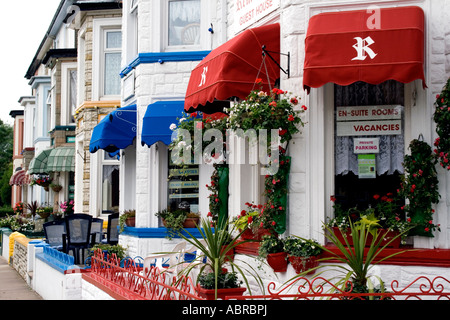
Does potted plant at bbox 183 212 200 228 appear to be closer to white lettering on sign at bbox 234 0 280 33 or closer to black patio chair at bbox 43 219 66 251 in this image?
white lettering on sign at bbox 234 0 280 33

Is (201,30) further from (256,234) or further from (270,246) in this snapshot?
(270,246)

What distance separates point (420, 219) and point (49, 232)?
1114 cm

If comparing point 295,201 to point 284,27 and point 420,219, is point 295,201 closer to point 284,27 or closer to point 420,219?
point 420,219

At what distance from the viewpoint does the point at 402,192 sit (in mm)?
8078

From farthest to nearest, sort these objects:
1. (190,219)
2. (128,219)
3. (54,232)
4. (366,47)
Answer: (54,232) < (128,219) < (190,219) < (366,47)

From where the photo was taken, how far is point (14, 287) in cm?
1667

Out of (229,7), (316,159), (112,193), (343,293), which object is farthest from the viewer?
(112,193)

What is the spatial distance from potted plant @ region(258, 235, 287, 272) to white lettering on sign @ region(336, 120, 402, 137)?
1552 mm

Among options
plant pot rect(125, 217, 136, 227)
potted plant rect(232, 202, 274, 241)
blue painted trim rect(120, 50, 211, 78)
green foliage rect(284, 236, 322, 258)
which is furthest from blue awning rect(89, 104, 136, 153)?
green foliage rect(284, 236, 322, 258)

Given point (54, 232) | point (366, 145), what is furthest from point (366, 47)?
point (54, 232)

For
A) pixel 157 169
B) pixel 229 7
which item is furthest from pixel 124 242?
pixel 229 7

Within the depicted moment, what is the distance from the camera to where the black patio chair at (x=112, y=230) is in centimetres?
1585

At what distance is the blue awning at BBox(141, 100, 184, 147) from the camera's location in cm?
1255

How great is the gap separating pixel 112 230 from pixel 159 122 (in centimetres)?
448
